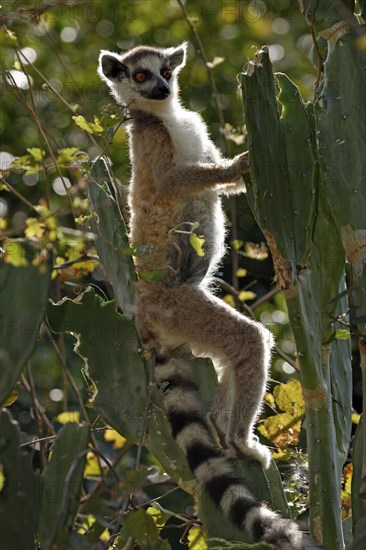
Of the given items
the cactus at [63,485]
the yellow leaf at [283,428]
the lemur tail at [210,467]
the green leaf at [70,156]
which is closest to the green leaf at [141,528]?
the cactus at [63,485]

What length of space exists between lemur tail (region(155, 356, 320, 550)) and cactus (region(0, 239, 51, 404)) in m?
1.20

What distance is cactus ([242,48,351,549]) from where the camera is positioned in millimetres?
3275

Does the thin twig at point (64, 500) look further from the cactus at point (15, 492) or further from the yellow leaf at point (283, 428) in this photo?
the yellow leaf at point (283, 428)

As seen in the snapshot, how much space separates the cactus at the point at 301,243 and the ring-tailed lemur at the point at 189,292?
0.82 ft

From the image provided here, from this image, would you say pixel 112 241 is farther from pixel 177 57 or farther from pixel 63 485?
pixel 177 57

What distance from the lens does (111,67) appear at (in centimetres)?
567

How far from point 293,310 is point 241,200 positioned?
16.8ft

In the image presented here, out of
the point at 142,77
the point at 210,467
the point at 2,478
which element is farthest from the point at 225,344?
the point at 142,77

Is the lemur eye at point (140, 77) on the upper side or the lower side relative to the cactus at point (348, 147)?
upper

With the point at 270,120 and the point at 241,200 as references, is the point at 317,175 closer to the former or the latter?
the point at 270,120

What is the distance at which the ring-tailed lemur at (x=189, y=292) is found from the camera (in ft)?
12.7

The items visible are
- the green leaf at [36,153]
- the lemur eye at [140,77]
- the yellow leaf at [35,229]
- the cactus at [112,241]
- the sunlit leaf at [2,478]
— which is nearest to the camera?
the sunlit leaf at [2,478]

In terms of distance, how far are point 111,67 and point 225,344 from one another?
2.23m

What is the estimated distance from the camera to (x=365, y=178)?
10.8 ft
